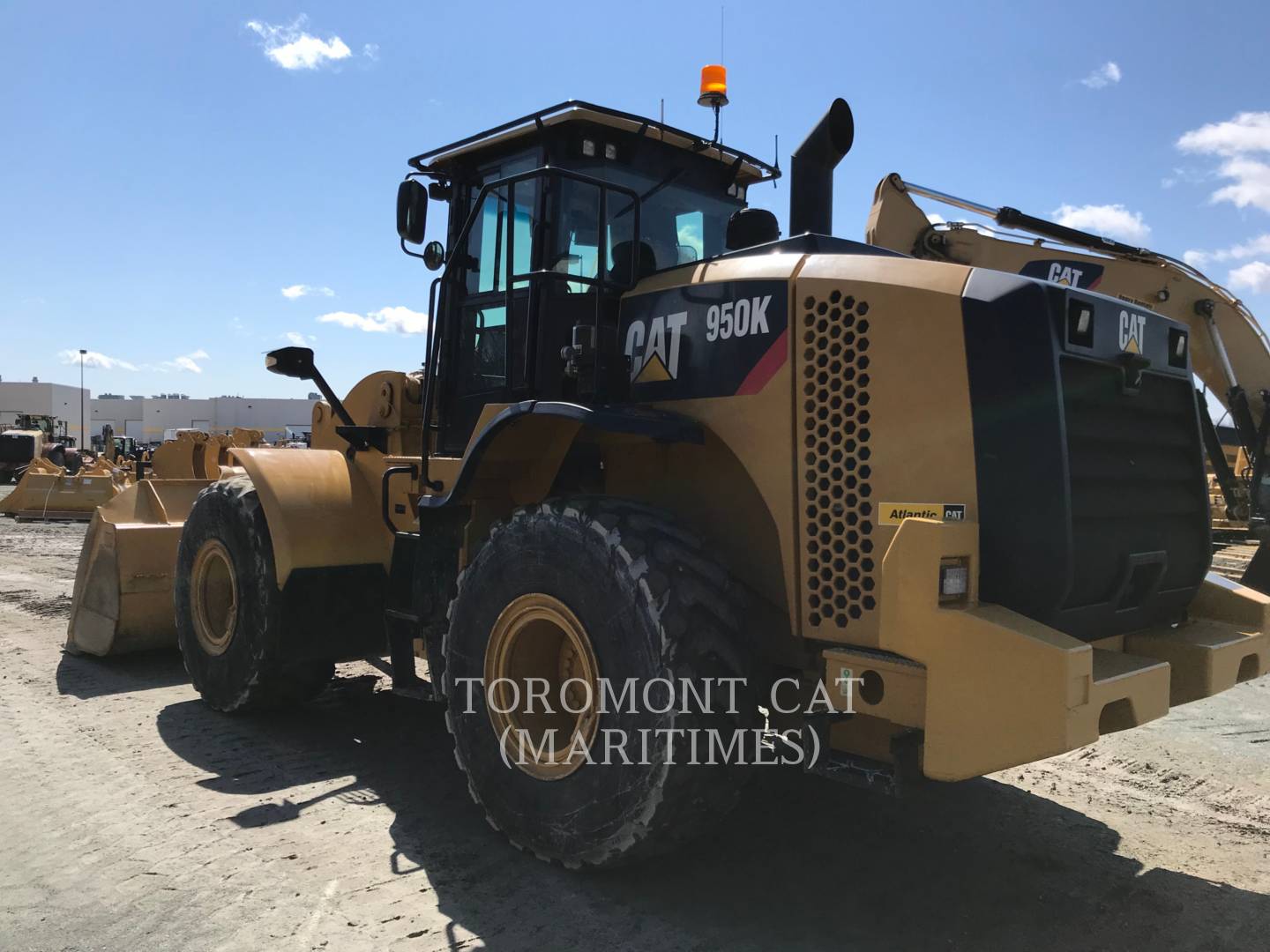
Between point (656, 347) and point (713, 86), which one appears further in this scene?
point (713, 86)

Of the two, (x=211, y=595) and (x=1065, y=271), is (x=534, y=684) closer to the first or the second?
(x=211, y=595)

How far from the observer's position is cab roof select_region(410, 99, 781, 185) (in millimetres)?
4434

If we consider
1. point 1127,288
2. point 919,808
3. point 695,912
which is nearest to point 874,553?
point 695,912

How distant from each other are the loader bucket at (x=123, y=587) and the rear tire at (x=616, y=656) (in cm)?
397

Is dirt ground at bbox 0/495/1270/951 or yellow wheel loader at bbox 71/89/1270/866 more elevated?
yellow wheel loader at bbox 71/89/1270/866

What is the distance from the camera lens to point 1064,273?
651 centimetres

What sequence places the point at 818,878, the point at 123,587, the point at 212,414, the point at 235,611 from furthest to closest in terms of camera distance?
the point at 212,414 < the point at 123,587 < the point at 235,611 < the point at 818,878

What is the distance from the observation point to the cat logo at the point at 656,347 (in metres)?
3.81

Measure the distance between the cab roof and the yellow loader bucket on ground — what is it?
17587 mm

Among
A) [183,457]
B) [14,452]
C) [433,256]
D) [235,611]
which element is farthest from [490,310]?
[14,452]

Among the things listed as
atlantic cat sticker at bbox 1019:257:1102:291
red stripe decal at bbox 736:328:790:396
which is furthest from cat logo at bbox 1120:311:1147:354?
atlantic cat sticker at bbox 1019:257:1102:291

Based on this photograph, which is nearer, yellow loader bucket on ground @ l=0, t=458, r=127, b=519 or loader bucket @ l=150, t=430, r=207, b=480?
loader bucket @ l=150, t=430, r=207, b=480

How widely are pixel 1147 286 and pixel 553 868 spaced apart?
649cm

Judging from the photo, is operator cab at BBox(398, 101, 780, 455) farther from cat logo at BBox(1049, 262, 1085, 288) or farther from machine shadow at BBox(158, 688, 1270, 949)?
cat logo at BBox(1049, 262, 1085, 288)
